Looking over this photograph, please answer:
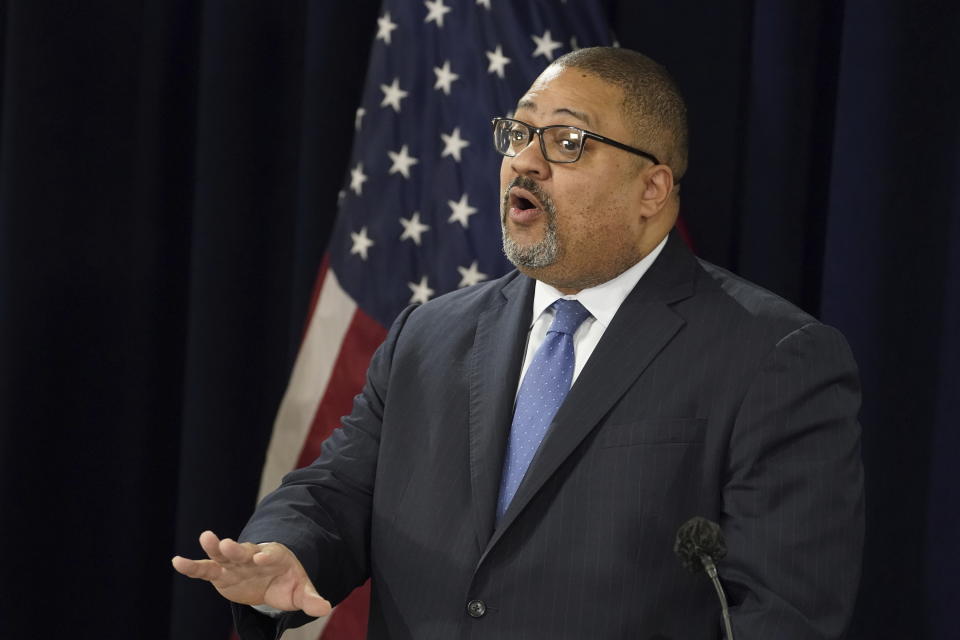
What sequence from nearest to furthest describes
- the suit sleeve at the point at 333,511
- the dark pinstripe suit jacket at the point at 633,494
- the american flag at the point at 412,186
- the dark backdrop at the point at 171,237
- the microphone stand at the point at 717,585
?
the microphone stand at the point at 717,585 < the dark pinstripe suit jacket at the point at 633,494 < the suit sleeve at the point at 333,511 < the american flag at the point at 412,186 < the dark backdrop at the point at 171,237

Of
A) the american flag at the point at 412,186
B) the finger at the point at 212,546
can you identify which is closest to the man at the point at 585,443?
the finger at the point at 212,546

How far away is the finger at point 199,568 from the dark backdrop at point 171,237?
162cm

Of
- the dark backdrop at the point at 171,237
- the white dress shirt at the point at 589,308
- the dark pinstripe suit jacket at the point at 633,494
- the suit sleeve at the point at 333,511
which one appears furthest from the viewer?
the dark backdrop at the point at 171,237

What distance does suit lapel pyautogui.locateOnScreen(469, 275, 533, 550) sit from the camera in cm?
175

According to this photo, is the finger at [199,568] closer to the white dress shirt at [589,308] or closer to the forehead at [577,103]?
the white dress shirt at [589,308]

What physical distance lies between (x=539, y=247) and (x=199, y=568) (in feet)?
2.42

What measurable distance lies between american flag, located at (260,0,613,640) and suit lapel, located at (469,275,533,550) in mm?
741

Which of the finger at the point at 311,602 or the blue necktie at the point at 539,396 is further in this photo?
the blue necktie at the point at 539,396

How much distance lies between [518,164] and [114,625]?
2.25m

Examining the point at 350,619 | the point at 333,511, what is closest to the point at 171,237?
the point at 350,619

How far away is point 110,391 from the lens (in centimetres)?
336

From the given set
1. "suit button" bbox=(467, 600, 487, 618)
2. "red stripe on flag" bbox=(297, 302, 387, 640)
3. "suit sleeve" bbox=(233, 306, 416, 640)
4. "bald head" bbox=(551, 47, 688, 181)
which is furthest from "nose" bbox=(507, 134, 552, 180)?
"red stripe on flag" bbox=(297, 302, 387, 640)

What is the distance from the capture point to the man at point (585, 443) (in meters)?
1.62

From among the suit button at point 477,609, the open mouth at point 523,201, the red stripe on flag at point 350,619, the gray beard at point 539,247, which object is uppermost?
the open mouth at point 523,201
